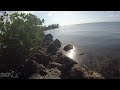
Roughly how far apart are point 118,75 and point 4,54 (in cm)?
937

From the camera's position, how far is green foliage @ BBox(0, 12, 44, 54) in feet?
45.5

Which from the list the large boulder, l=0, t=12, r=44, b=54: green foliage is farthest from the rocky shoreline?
l=0, t=12, r=44, b=54: green foliage

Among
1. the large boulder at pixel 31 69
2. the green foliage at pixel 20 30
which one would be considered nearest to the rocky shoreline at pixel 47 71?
the large boulder at pixel 31 69

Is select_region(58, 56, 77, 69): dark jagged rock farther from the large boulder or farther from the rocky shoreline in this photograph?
the large boulder

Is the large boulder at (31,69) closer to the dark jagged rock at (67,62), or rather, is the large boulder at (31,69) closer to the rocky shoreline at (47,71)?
the rocky shoreline at (47,71)

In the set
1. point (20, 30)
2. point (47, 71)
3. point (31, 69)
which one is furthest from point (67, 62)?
point (20, 30)

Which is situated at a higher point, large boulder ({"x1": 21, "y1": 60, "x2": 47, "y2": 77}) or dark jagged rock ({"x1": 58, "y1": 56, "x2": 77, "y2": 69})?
large boulder ({"x1": 21, "y1": 60, "x2": 47, "y2": 77})

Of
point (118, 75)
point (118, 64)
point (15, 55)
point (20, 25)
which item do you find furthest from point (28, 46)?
point (118, 64)

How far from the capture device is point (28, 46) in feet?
49.9

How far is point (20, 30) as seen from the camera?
51.0ft
